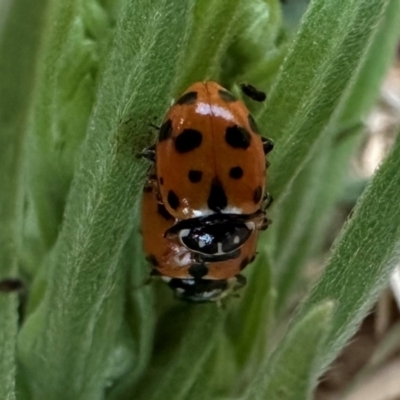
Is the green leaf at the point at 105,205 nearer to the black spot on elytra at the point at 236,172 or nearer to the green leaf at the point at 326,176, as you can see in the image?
the black spot on elytra at the point at 236,172

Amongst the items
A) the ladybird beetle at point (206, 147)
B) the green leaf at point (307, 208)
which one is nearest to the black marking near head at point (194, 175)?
the ladybird beetle at point (206, 147)

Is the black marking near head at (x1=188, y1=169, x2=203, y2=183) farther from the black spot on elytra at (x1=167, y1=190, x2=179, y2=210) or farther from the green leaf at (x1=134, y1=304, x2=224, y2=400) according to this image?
the green leaf at (x1=134, y1=304, x2=224, y2=400)

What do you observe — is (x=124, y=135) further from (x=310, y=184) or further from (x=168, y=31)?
(x=310, y=184)

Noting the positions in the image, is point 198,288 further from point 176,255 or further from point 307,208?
point 307,208

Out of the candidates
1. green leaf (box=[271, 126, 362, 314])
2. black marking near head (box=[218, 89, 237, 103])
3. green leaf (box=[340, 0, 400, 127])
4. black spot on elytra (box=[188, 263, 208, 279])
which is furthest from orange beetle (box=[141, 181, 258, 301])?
green leaf (box=[340, 0, 400, 127])

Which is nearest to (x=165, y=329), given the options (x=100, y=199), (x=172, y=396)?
(x=172, y=396)

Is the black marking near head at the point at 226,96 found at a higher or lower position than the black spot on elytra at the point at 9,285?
higher
